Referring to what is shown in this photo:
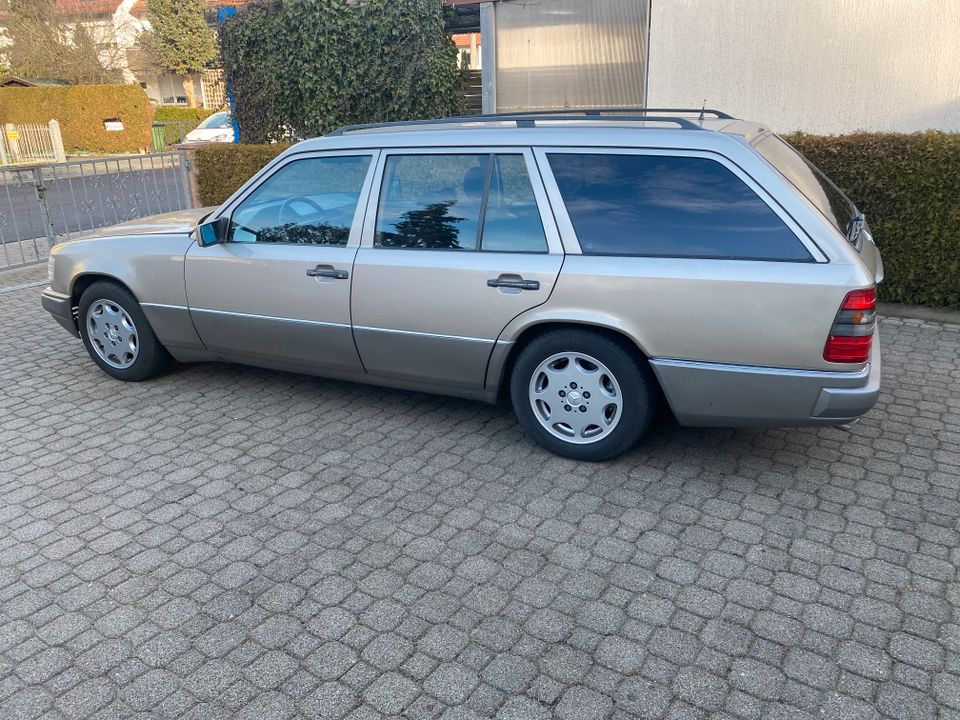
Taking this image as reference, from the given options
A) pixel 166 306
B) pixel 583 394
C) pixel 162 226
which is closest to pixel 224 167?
pixel 162 226

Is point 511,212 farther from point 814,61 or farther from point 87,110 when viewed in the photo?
point 87,110

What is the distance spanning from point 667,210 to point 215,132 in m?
22.0

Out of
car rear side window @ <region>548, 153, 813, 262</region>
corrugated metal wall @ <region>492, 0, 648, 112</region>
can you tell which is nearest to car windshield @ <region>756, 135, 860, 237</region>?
car rear side window @ <region>548, 153, 813, 262</region>

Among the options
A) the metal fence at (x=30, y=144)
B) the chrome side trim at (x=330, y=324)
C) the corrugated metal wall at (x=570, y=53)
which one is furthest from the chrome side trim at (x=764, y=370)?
the metal fence at (x=30, y=144)

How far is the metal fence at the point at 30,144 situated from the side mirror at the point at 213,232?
23470mm

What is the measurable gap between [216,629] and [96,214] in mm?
12511

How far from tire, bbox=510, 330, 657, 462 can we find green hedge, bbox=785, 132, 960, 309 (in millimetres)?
3926

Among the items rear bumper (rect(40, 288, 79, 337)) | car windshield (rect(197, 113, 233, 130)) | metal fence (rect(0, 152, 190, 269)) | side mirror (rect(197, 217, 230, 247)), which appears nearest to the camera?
side mirror (rect(197, 217, 230, 247))

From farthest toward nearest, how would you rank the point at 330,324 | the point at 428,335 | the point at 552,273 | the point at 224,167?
the point at 224,167 → the point at 330,324 → the point at 428,335 → the point at 552,273

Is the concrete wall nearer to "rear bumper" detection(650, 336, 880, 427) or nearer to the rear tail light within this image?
"rear bumper" detection(650, 336, 880, 427)

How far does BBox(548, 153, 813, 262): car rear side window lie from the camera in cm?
Result: 387

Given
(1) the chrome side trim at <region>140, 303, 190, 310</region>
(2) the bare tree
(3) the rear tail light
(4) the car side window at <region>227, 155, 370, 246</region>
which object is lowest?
(1) the chrome side trim at <region>140, 303, 190, 310</region>

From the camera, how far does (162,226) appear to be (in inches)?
223

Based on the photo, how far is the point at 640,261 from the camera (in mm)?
4055
